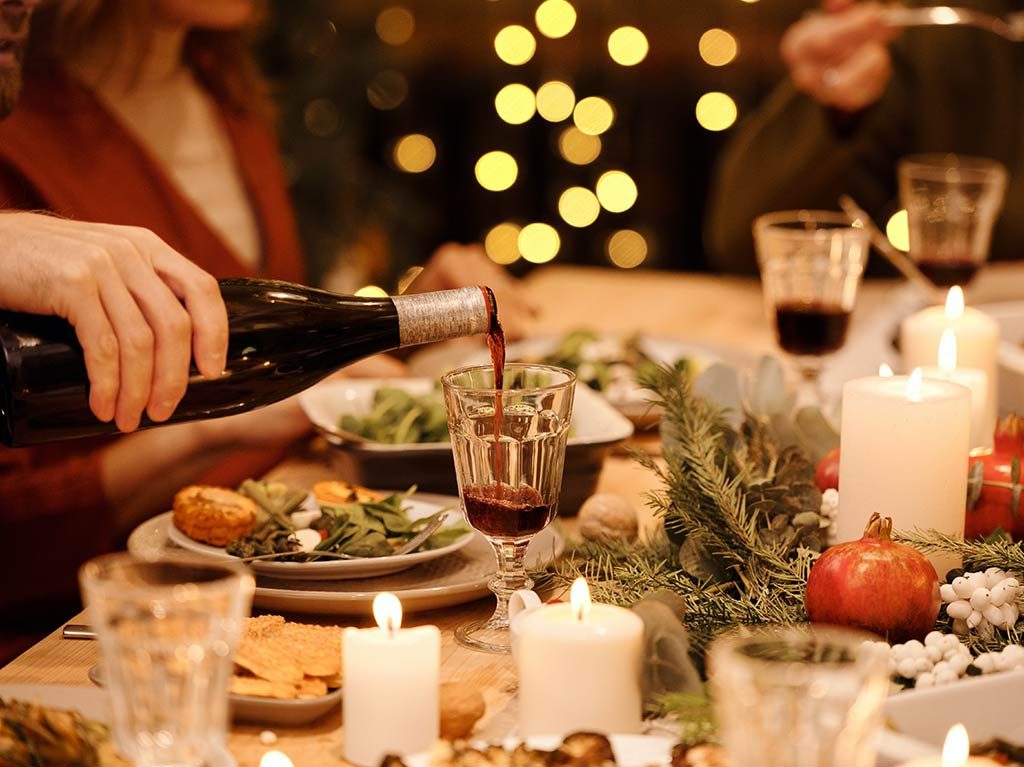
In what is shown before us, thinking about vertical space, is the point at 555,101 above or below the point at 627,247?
above

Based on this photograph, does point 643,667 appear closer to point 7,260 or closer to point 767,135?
point 7,260

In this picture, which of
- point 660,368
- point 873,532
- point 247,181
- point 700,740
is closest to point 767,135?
point 247,181

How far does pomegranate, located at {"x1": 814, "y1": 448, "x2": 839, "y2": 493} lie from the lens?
1.02 m

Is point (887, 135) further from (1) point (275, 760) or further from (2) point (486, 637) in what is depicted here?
(1) point (275, 760)

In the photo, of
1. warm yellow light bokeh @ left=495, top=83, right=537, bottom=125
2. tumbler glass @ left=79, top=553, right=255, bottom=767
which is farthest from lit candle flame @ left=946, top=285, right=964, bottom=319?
warm yellow light bokeh @ left=495, top=83, right=537, bottom=125

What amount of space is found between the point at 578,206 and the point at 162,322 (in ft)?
11.9

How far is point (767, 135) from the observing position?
2584 millimetres

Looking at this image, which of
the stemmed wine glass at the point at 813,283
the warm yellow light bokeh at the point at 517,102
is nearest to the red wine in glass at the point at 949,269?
the stemmed wine glass at the point at 813,283

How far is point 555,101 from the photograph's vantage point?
4359mm

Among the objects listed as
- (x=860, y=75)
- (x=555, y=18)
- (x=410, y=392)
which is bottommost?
(x=410, y=392)

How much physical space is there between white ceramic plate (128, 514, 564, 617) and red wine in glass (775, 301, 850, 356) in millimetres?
474

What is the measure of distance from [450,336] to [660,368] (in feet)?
0.59

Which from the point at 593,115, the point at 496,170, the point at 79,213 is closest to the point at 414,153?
the point at 496,170

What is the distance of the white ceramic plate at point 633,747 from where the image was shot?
2.17 feet
